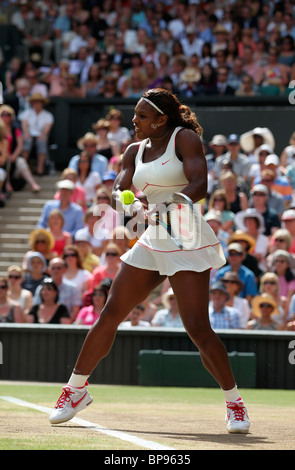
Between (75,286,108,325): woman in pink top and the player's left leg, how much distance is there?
197 inches

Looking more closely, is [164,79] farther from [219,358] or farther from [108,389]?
[219,358]

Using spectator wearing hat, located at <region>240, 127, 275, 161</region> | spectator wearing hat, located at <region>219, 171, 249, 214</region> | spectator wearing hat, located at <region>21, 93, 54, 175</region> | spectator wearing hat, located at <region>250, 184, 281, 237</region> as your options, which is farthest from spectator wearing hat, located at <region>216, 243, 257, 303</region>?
spectator wearing hat, located at <region>21, 93, 54, 175</region>

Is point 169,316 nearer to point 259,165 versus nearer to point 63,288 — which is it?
point 63,288

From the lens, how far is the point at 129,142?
1541cm

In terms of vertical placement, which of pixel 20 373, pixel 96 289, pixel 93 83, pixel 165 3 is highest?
pixel 165 3

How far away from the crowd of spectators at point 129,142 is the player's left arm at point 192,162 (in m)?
0.61

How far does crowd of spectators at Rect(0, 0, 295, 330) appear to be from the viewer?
38.4 ft

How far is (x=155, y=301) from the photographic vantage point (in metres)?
12.7

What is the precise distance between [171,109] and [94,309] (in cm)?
522

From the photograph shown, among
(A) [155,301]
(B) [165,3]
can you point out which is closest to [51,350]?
(A) [155,301]

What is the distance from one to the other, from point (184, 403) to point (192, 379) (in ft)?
7.18

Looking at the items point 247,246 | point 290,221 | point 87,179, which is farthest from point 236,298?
point 87,179

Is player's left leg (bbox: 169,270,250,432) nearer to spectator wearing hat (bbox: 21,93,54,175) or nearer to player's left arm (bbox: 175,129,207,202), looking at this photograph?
player's left arm (bbox: 175,129,207,202)

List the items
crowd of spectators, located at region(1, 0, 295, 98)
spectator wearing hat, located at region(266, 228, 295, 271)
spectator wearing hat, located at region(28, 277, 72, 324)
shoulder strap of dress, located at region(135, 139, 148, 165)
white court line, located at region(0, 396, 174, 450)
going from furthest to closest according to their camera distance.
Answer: crowd of spectators, located at region(1, 0, 295, 98) → spectator wearing hat, located at region(266, 228, 295, 271) → spectator wearing hat, located at region(28, 277, 72, 324) → shoulder strap of dress, located at region(135, 139, 148, 165) → white court line, located at region(0, 396, 174, 450)
